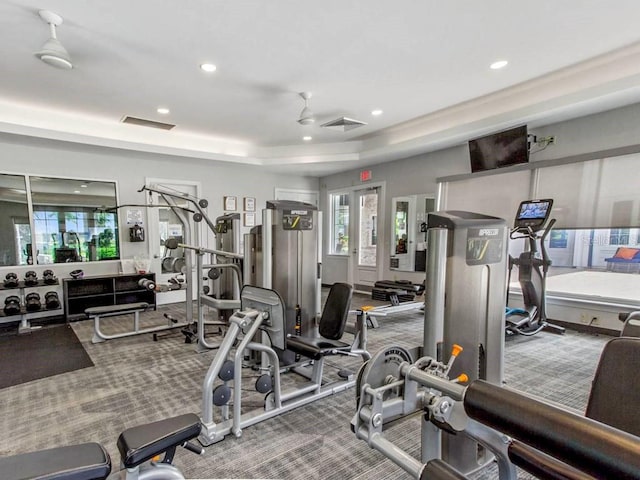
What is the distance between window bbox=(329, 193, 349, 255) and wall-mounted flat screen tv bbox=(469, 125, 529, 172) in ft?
10.4

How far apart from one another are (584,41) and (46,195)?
23.1 feet

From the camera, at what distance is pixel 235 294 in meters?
4.36

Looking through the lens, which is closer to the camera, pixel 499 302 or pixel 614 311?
pixel 499 302

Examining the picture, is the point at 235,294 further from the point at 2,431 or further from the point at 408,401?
the point at 408,401

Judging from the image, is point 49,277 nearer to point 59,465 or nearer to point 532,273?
point 59,465

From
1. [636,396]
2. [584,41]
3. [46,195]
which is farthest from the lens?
[46,195]

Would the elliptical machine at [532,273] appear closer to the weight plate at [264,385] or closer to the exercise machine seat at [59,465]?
the weight plate at [264,385]

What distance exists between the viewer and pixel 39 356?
11.8 ft

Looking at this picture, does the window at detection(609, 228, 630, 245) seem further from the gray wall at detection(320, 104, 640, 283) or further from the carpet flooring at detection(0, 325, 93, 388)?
the carpet flooring at detection(0, 325, 93, 388)

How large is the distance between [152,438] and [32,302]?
4981 mm

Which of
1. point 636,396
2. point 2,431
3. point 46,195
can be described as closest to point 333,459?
point 636,396

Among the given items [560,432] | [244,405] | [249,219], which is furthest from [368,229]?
[560,432]

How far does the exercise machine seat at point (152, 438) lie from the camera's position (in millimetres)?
1045

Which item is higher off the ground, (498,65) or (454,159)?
(498,65)
